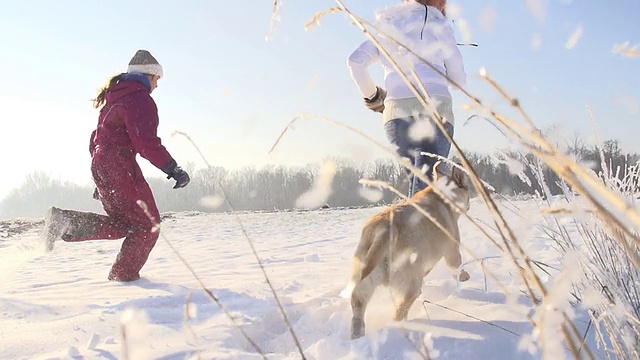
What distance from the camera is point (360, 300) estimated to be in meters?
2.37

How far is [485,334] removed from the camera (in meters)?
1.99

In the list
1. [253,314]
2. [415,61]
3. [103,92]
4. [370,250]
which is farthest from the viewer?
[103,92]

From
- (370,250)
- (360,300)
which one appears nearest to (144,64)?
(370,250)

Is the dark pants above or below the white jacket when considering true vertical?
below

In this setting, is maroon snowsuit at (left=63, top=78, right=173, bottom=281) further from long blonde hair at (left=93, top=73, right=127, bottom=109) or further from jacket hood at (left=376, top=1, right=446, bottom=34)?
jacket hood at (left=376, top=1, right=446, bottom=34)

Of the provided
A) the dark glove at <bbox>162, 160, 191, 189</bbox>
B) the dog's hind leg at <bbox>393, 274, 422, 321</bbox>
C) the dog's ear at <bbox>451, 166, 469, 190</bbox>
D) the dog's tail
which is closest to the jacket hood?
the dog's ear at <bbox>451, 166, 469, 190</bbox>

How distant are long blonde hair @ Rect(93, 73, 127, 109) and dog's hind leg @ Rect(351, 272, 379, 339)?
3.06 m

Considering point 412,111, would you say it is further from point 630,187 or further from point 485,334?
point 485,334

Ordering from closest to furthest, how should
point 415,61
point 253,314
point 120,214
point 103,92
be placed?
point 253,314
point 415,61
point 120,214
point 103,92

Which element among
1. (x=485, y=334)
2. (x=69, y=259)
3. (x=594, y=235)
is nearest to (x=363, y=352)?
(x=485, y=334)

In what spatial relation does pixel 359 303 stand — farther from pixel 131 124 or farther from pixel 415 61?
pixel 131 124

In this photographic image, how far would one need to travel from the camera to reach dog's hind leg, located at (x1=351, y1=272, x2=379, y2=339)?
232 centimetres

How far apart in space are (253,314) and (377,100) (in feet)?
6.04

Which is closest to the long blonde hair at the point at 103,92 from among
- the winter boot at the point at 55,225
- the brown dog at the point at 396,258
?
the winter boot at the point at 55,225
